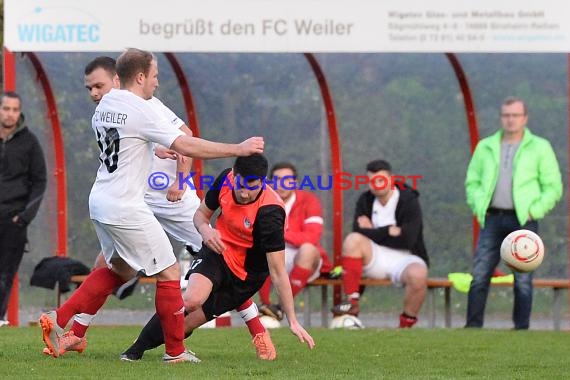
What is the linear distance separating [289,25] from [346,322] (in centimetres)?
272

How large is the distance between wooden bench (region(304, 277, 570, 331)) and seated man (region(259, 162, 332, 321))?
17cm

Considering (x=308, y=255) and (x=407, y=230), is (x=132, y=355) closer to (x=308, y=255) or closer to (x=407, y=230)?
(x=308, y=255)

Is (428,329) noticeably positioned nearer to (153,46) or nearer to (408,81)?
(408,81)

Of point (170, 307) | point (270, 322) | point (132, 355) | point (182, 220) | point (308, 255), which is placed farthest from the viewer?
point (308, 255)

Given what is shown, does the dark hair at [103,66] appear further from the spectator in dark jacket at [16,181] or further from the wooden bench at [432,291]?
the wooden bench at [432,291]

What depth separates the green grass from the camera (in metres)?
7.43

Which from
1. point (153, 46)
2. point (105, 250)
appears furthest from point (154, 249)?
point (153, 46)

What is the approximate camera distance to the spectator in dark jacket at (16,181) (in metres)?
11.4

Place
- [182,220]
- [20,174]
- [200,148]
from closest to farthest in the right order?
[200,148] → [182,220] → [20,174]

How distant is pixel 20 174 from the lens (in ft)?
37.5

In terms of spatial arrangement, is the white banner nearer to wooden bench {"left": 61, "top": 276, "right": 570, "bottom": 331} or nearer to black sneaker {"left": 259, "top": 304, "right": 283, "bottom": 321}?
A: wooden bench {"left": 61, "top": 276, "right": 570, "bottom": 331}

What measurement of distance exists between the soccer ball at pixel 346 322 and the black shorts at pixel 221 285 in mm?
3508

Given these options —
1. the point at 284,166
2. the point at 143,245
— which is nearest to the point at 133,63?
the point at 143,245

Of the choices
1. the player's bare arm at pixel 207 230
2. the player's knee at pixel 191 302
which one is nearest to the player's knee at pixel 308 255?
the player's bare arm at pixel 207 230
